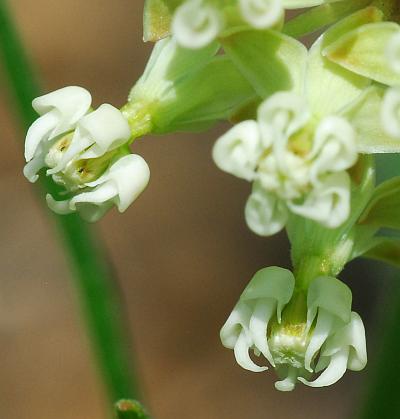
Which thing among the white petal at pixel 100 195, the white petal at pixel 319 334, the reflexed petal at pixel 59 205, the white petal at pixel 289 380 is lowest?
the white petal at pixel 289 380

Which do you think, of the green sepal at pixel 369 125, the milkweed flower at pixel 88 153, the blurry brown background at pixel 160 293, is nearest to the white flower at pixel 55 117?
the milkweed flower at pixel 88 153

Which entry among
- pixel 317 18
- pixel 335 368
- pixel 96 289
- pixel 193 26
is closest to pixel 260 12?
pixel 193 26

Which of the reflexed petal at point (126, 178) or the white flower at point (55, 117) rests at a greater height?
the white flower at point (55, 117)

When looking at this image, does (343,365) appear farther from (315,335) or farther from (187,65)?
(187,65)

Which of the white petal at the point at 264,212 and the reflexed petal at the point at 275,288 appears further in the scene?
the reflexed petal at the point at 275,288

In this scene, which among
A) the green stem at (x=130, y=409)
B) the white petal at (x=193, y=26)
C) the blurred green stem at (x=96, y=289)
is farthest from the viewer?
the blurred green stem at (x=96, y=289)

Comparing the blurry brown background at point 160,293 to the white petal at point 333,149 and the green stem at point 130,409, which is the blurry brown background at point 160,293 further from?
the white petal at point 333,149

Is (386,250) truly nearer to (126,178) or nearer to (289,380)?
(289,380)

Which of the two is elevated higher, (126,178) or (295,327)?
(126,178)
